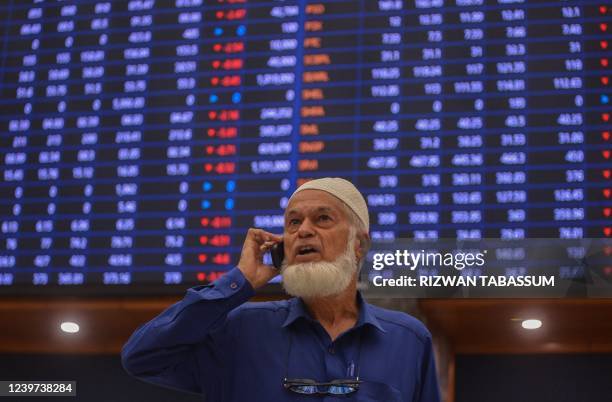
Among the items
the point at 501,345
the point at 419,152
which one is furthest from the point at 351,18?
the point at 501,345

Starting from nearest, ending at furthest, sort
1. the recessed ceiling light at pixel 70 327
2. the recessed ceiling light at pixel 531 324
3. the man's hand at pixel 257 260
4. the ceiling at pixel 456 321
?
the man's hand at pixel 257 260, the ceiling at pixel 456 321, the recessed ceiling light at pixel 531 324, the recessed ceiling light at pixel 70 327

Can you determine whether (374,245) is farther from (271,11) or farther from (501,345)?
(271,11)

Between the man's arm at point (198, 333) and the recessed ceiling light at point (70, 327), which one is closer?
the man's arm at point (198, 333)

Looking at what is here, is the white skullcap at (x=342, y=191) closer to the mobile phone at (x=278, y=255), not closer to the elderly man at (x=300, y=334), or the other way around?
the elderly man at (x=300, y=334)

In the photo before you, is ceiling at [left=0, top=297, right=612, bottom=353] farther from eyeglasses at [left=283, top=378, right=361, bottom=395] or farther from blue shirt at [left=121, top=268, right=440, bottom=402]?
eyeglasses at [left=283, top=378, right=361, bottom=395]

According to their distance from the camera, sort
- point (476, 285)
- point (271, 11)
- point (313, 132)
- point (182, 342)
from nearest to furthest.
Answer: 1. point (182, 342)
2. point (476, 285)
3. point (313, 132)
4. point (271, 11)

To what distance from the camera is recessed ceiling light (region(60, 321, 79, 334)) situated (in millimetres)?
4853

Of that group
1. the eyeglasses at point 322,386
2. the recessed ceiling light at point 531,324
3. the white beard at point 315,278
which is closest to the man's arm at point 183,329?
the white beard at point 315,278

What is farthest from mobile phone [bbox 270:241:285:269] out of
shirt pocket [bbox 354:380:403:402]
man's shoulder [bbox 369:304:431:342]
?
shirt pocket [bbox 354:380:403:402]

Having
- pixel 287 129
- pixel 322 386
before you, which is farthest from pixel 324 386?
pixel 287 129

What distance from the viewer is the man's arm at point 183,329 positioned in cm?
196

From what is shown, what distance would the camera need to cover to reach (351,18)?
15.9ft

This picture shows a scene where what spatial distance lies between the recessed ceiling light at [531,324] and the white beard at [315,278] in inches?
103

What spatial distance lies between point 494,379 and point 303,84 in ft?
5.94
